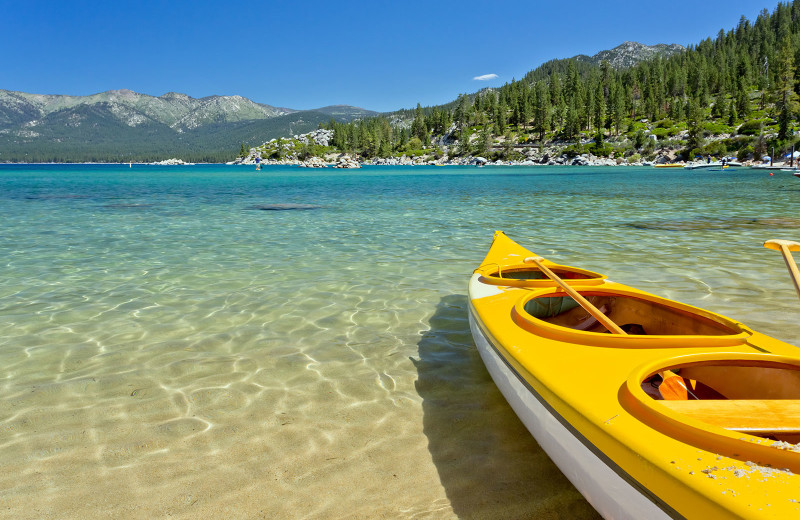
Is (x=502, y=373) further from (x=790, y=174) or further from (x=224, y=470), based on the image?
(x=790, y=174)

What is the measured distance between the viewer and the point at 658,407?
8.23ft

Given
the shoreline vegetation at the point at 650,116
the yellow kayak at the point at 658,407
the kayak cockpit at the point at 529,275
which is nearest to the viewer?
the yellow kayak at the point at 658,407

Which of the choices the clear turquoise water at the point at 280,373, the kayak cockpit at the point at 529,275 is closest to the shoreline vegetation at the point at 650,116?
the clear turquoise water at the point at 280,373

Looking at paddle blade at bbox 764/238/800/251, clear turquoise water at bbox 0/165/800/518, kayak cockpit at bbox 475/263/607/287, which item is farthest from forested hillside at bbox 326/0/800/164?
paddle blade at bbox 764/238/800/251

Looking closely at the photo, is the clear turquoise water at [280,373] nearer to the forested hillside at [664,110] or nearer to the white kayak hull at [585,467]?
the white kayak hull at [585,467]

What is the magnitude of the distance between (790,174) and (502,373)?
66.7 m

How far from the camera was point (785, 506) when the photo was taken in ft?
5.82

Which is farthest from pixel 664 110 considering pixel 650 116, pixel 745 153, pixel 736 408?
pixel 736 408

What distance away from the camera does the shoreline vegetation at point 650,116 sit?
334 feet

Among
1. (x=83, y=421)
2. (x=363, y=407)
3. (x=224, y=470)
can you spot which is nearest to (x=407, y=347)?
(x=363, y=407)

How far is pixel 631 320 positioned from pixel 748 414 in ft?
8.99

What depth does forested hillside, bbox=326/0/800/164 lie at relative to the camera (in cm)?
10300

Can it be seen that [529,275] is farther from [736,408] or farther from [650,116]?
[650,116]

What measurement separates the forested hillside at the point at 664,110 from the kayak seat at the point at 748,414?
334 feet
